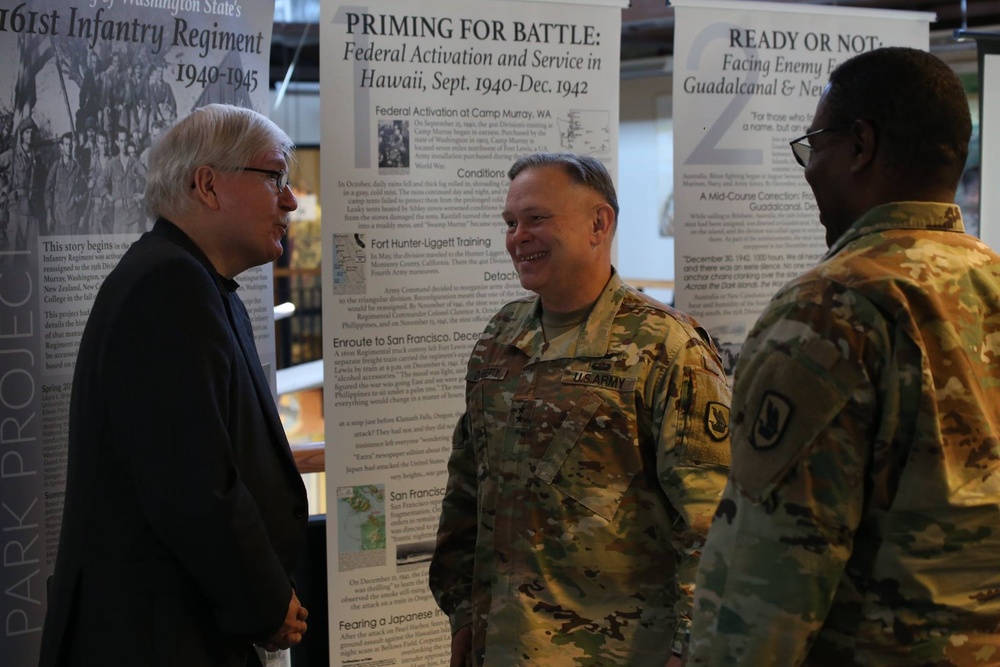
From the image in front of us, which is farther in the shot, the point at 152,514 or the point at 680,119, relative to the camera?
the point at 680,119

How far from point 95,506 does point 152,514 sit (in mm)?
134

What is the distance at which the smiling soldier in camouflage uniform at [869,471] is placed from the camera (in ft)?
3.98

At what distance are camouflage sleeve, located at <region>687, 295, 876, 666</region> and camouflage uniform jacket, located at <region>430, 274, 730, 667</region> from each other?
1.83 feet

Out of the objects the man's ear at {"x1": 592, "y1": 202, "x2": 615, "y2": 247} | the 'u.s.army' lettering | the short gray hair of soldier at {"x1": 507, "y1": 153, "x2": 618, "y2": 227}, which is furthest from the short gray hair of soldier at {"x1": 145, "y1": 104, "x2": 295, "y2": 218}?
the 'u.s.army' lettering

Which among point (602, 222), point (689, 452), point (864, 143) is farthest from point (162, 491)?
point (864, 143)

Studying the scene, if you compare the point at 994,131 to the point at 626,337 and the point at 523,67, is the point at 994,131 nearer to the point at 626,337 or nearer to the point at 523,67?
the point at 523,67

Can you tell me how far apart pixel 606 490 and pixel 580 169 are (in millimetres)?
729

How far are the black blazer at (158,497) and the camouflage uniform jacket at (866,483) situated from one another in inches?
38.0

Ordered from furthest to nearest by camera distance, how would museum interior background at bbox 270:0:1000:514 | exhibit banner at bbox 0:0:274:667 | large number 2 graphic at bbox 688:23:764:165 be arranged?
museum interior background at bbox 270:0:1000:514 < large number 2 graphic at bbox 688:23:764:165 < exhibit banner at bbox 0:0:274:667

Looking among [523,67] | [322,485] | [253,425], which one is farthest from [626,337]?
[322,485]

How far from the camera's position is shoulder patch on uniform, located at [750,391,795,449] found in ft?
4.01

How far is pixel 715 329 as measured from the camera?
3.48 meters

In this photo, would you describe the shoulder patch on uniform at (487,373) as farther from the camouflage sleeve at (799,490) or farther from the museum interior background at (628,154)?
the museum interior background at (628,154)

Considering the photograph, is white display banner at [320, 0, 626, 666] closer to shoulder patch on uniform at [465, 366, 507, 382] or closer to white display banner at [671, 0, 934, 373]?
white display banner at [671, 0, 934, 373]
